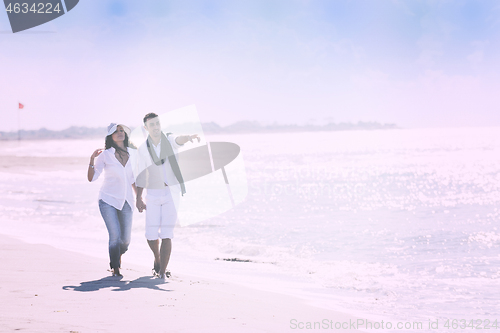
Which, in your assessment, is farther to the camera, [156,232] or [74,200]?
[74,200]

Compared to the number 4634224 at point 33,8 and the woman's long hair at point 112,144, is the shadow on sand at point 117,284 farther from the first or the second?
the number 4634224 at point 33,8

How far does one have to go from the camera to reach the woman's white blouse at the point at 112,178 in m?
Answer: 5.09

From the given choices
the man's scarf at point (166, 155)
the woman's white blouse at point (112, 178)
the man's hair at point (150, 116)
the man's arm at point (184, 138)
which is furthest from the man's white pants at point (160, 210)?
the man's hair at point (150, 116)

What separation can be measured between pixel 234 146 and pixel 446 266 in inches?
206

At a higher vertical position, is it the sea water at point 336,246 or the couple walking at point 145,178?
the couple walking at point 145,178

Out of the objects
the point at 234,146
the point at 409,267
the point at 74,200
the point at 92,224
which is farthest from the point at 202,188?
the point at 234,146

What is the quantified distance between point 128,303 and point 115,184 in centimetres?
149

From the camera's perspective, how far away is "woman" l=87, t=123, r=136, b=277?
5102 millimetres

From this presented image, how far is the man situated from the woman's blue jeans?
263 millimetres

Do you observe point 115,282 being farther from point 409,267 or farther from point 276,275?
point 409,267

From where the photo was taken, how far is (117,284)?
4.88m

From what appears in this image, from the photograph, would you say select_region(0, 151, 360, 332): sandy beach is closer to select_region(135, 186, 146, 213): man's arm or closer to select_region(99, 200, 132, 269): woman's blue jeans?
select_region(99, 200, 132, 269): woman's blue jeans

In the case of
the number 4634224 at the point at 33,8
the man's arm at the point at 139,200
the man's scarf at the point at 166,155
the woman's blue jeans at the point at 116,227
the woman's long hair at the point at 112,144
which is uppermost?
the number 4634224 at the point at 33,8

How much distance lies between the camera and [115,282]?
497 centimetres
